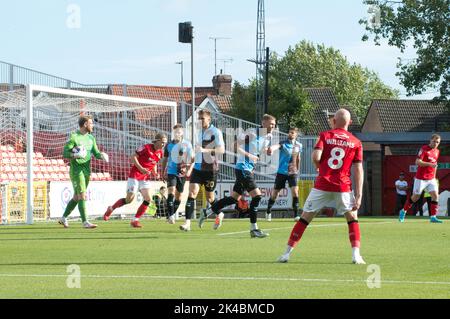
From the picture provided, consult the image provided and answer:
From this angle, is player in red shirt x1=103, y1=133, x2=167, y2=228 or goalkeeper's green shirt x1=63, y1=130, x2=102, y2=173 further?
player in red shirt x1=103, y1=133, x2=167, y2=228

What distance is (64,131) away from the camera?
1364 inches

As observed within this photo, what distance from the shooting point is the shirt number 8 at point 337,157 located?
42.7ft

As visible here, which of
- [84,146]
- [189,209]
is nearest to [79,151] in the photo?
[84,146]

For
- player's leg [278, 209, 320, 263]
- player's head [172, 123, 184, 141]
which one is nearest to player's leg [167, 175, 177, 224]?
player's head [172, 123, 184, 141]

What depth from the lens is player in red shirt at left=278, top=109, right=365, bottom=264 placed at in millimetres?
13016

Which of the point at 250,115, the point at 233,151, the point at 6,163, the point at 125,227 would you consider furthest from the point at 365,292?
the point at 250,115

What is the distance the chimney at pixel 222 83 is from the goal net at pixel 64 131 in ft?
216

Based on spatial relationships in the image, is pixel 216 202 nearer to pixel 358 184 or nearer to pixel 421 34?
pixel 358 184

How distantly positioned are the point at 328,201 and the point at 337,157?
0.59 meters

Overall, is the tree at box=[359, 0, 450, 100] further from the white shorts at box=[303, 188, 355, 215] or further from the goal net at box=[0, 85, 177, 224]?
the white shorts at box=[303, 188, 355, 215]

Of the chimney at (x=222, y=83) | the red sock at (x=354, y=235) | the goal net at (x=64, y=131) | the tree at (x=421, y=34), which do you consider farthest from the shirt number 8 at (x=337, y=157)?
the chimney at (x=222, y=83)

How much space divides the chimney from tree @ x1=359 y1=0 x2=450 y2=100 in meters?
47.6

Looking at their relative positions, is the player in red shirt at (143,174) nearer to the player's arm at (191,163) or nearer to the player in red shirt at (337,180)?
the player's arm at (191,163)

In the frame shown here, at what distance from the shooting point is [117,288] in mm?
10047
